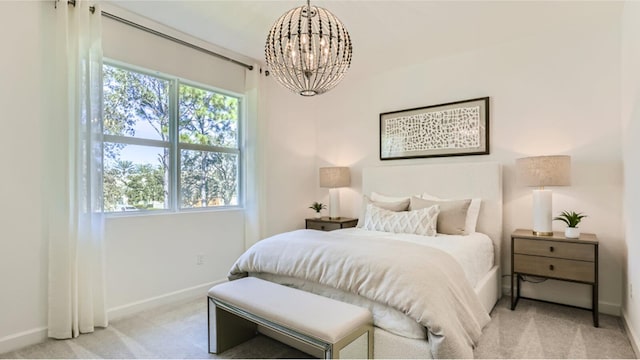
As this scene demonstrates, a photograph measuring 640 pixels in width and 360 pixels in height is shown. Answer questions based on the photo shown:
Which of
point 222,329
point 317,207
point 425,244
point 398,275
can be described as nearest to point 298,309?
point 398,275

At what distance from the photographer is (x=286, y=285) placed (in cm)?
233

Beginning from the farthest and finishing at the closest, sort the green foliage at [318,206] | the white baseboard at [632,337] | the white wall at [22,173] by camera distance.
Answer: the green foliage at [318,206] → the white wall at [22,173] → the white baseboard at [632,337]

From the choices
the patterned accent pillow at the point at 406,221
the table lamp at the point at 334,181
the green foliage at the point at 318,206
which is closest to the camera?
the patterned accent pillow at the point at 406,221

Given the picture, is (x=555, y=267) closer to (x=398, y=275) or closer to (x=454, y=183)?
(x=454, y=183)

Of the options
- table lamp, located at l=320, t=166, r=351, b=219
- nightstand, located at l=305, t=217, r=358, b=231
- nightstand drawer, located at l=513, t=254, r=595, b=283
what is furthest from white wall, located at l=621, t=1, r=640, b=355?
table lamp, located at l=320, t=166, r=351, b=219

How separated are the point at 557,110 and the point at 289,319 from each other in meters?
3.14

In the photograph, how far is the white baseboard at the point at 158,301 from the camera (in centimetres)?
280

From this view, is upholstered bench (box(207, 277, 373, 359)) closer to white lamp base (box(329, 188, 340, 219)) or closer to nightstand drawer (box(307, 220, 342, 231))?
nightstand drawer (box(307, 220, 342, 231))

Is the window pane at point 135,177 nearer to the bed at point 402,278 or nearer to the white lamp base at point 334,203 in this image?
the bed at point 402,278

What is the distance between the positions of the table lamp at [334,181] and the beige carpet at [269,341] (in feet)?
7.02

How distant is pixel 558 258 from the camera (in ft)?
9.05

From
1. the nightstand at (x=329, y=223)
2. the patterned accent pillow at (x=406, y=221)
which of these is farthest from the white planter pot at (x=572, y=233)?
the nightstand at (x=329, y=223)

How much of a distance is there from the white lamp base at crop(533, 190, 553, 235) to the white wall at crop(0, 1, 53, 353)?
4034mm

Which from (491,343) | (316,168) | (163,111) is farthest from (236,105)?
(491,343)
